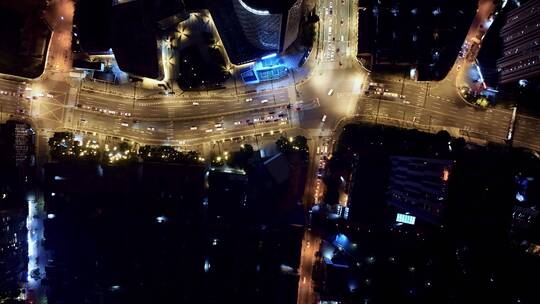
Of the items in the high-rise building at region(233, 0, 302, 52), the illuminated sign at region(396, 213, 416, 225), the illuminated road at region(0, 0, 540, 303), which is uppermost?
the high-rise building at region(233, 0, 302, 52)

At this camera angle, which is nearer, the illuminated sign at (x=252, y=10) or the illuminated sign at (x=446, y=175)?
the illuminated sign at (x=446, y=175)

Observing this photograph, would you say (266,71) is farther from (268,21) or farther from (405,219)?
(405,219)

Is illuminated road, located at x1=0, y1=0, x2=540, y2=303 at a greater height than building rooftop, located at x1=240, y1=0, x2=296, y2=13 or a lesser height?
lesser

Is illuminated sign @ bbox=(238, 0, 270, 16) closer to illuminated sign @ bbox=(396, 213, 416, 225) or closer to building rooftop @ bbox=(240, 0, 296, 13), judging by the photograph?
building rooftop @ bbox=(240, 0, 296, 13)

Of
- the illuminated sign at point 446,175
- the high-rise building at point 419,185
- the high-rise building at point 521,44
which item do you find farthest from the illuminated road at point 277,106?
the illuminated sign at point 446,175

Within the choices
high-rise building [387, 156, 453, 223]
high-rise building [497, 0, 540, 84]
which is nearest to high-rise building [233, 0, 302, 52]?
high-rise building [387, 156, 453, 223]

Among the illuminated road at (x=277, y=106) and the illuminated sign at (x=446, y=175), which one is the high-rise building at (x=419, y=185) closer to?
the illuminated sign at (x=446, y=175)

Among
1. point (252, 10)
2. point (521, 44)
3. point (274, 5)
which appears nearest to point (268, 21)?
point (274, 5)
